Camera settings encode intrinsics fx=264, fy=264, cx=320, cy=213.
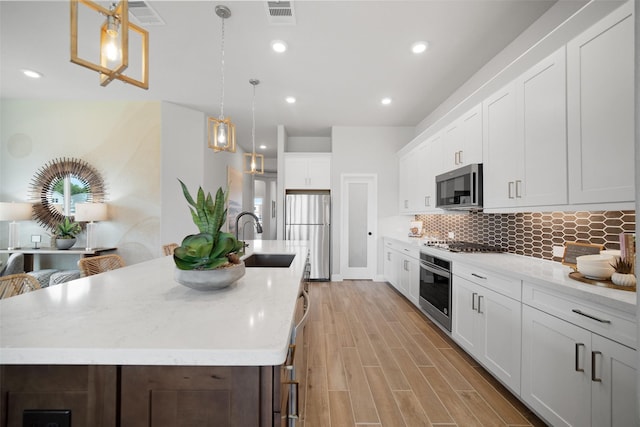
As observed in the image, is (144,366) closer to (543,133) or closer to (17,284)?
(17,284)

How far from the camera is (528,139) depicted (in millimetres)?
1955

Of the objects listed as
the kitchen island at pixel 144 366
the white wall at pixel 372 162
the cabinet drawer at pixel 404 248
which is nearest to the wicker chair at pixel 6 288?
the kitchen island at pixel 144 366

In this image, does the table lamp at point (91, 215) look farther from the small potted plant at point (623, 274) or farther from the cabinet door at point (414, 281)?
the small potted plant at point (623, 274)

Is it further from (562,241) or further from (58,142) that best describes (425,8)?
(58,142)

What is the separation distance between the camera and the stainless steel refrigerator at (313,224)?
503cm

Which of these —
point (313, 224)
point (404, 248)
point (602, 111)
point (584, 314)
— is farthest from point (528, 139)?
point (313, 224)

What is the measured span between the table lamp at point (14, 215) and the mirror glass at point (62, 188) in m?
0.20

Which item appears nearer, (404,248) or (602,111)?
(602,111)

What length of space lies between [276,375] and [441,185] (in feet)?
10.1

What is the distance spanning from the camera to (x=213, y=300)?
102cm

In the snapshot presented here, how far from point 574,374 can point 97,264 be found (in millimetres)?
2952

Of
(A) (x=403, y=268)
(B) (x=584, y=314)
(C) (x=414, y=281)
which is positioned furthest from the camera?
(A) (x=403, y=268)

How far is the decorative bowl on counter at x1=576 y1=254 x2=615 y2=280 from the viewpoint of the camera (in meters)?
1.39

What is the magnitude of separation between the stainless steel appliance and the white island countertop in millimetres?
1999
